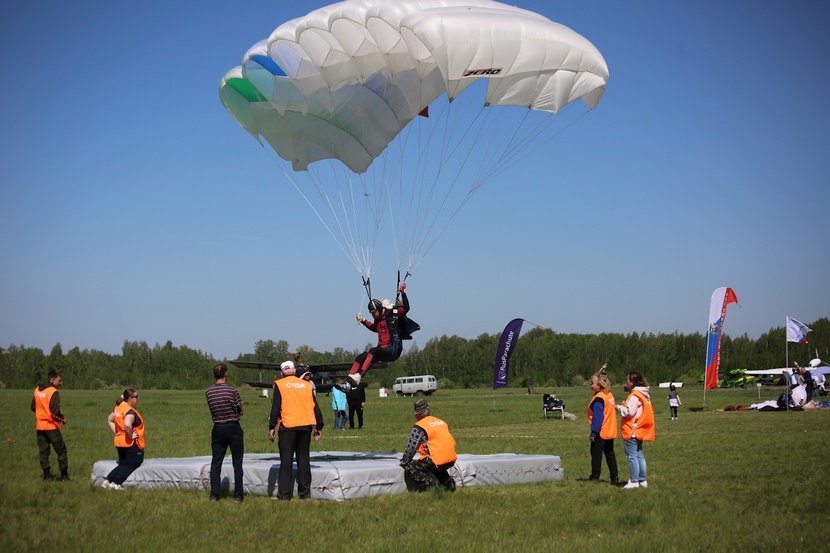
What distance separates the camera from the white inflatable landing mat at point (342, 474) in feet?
30.5

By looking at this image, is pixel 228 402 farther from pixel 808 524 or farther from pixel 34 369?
pixel 34 369

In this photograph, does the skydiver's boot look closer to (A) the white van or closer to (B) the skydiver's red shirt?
(B) the skydiver's red shirt

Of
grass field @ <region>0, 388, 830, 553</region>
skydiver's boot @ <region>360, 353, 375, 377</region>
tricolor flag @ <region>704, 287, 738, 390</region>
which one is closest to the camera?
grass field @ <region>0, 388, 830, 553</region>

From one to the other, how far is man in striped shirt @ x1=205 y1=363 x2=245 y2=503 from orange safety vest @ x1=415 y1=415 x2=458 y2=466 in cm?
214

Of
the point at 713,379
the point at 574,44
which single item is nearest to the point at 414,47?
the point at 574,44

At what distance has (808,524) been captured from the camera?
25.2 feet

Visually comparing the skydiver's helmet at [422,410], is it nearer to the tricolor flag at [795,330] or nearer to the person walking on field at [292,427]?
the person walking on field at [292,427]

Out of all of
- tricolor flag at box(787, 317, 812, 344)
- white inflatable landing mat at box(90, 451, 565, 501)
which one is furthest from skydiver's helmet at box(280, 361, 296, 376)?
tricolor flag at box(787, 317, 812, 344)

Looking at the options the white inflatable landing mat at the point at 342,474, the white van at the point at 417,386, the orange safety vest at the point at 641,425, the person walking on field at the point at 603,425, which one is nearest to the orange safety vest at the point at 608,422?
the person walking on field at the point at 603,425

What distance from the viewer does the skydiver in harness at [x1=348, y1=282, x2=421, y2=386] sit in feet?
40.5

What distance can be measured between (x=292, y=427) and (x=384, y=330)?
3361mm

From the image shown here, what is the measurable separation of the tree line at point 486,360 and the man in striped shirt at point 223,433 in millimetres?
58002

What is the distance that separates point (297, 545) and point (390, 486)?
272 cm

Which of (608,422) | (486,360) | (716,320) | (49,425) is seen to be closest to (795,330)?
(716,320)
